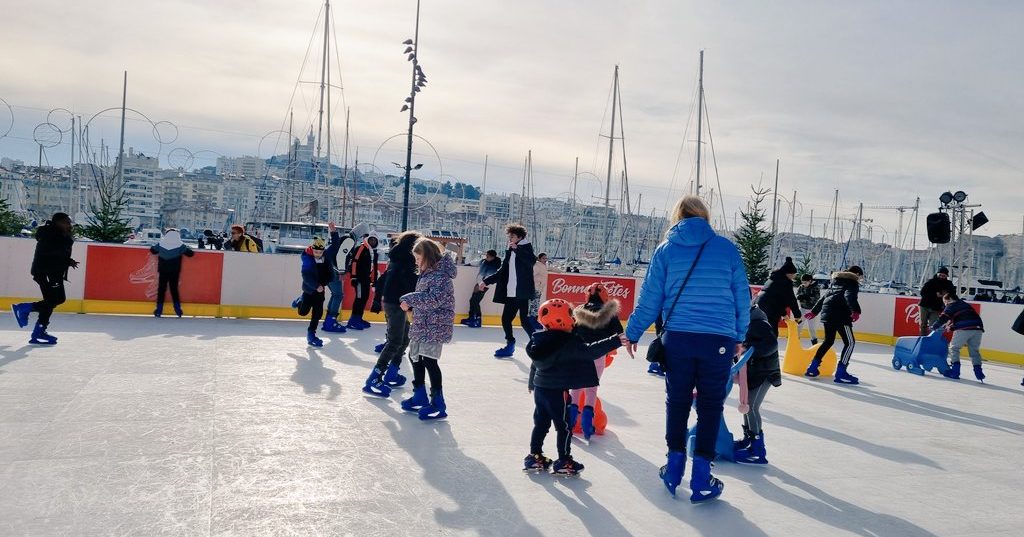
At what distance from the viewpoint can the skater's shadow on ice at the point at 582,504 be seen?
14.6 ft

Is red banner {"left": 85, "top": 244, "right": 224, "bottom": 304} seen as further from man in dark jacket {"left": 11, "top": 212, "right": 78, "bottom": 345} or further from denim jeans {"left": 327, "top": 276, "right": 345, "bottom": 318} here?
man in dark jacket {"left": 11, "top": 212, "right": 78, "bottom": 345}

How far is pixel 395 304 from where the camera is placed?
26.2ft

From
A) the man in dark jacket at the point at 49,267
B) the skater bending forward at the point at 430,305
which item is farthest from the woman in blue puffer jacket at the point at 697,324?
the man in dark jacket at the point at 49,267

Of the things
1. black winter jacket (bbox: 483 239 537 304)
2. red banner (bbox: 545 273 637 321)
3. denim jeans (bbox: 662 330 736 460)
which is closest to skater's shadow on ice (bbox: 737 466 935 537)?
denim jeans (bbox: 662 330 736 460)

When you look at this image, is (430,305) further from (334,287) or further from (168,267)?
(168,267)

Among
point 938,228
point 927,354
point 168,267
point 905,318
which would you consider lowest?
point 927,354

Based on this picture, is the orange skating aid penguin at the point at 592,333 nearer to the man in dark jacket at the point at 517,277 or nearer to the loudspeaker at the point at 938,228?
the man in dark jacket at the point at 517,277

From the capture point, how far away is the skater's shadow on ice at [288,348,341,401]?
7.94 metres

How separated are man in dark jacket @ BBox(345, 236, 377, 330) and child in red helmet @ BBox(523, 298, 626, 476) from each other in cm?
749

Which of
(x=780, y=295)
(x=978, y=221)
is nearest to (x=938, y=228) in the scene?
(x=978, y=221)

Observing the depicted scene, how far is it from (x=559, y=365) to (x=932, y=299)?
12.1 metres

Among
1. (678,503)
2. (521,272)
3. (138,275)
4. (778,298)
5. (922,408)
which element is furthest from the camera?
(138,275)

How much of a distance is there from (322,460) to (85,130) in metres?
52.1

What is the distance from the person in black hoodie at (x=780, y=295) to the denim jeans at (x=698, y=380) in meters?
4.75
